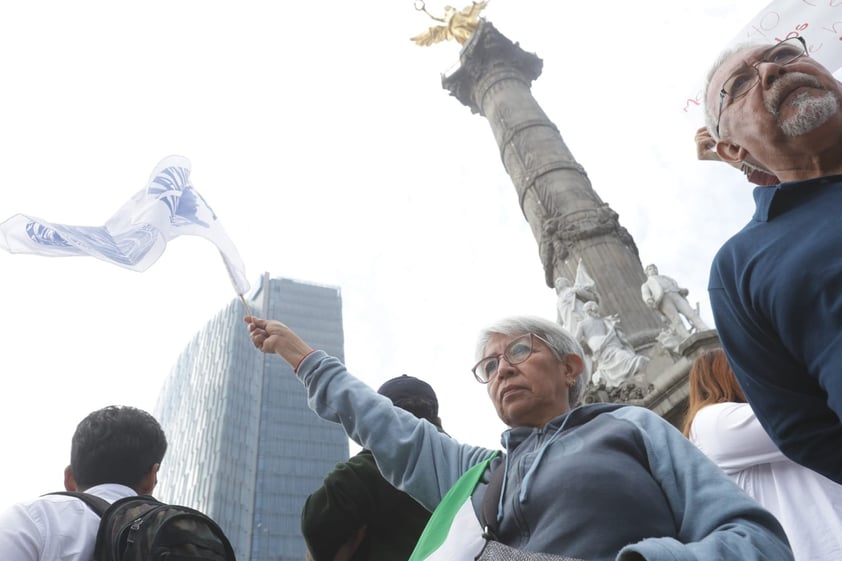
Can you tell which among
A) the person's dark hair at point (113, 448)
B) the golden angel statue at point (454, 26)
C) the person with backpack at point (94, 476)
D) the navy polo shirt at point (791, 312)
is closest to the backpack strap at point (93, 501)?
the person with backpack at point (94, 476)

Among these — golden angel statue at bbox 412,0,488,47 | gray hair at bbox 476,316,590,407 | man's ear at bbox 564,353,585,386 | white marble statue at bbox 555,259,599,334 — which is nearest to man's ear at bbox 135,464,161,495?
gray hair at bbox 476,316,590,407

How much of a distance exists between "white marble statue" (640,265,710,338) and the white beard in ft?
30.3

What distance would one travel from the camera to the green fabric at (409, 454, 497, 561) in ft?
5.81

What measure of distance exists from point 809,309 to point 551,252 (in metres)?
12.7

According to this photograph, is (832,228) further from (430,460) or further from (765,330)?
(430,460)

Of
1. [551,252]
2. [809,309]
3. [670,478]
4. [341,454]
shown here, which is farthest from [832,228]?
[341,454]

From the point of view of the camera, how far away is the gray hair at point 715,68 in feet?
6.42

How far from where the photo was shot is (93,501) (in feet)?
7.13

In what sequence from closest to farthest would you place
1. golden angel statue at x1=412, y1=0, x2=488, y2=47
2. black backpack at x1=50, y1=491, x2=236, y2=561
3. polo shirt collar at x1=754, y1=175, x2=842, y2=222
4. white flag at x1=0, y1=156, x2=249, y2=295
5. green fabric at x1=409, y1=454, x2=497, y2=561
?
1. polo shirt collar at x1=754, y1=175, x2=842, y2=222
2. green fabric at x1=409, y1=454, x2=497, y2=561
3. black backpack at x1=50, y1=491, x2=236, y2=561
4. white flag at x1=0, y1=156, x2=249, y2=295
5. golden angel statue at x1=412, y1=0, x2=488, y2=47

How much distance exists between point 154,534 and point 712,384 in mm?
2261

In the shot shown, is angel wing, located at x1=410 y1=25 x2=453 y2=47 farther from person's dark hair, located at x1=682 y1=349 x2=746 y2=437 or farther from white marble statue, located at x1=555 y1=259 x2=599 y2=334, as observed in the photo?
person's dark hair, located at x1=682 y1=349 x2=746 y2=437

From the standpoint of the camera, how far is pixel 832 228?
147 cm

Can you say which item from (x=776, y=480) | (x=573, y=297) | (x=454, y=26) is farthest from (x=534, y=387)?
(x=454, y=26)

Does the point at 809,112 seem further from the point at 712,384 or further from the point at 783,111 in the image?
the point at 712,384
